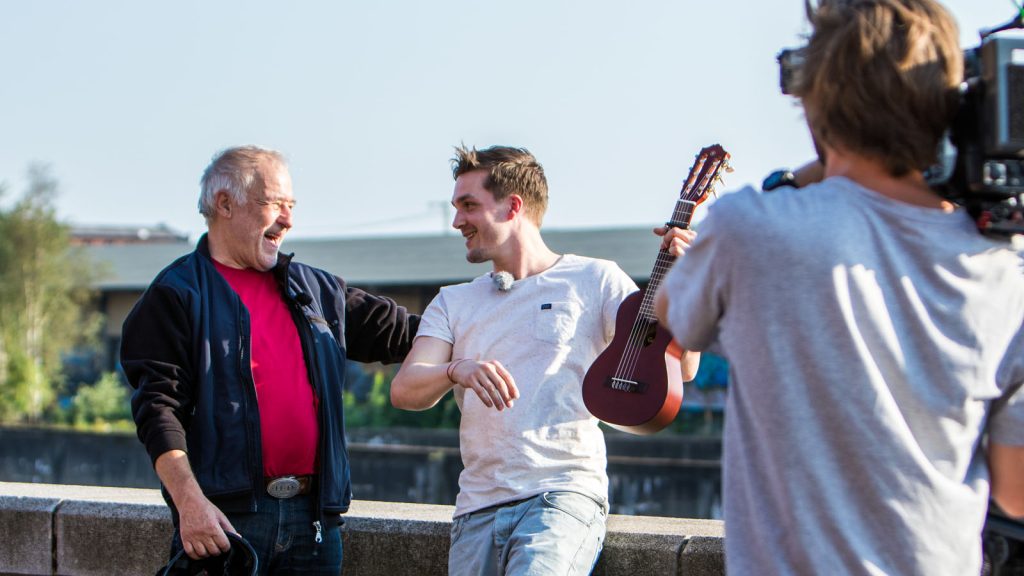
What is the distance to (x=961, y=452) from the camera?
7.20 feet

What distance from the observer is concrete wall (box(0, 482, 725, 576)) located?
472 cm

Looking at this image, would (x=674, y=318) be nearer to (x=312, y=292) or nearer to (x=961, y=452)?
(x=961, y=452)

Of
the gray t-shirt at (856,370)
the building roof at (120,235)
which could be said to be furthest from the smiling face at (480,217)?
the building roof at (120,235)

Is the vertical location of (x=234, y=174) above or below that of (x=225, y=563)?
above

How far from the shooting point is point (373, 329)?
4.97 meters

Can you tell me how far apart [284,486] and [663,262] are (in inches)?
57.7

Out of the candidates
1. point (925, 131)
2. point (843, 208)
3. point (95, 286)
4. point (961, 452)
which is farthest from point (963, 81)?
point (95, 286)

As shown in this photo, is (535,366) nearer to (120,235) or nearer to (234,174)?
(234,174)

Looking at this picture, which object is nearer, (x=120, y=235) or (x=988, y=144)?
(x=988, y=144)

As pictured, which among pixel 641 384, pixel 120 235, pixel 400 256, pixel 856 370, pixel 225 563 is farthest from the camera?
pixel 120 235

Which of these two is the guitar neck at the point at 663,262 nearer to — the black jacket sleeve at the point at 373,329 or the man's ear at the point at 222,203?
the black jacket sleeve at the point at 373,329

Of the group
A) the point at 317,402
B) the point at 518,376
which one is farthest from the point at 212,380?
the point at 518,376

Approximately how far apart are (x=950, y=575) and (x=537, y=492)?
201 cm

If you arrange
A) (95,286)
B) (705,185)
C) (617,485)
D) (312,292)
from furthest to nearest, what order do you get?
(95,286), (617,485), (312,292), (705,185)
